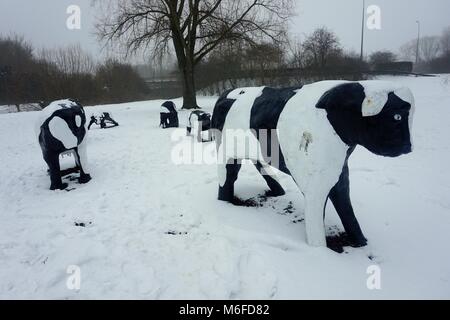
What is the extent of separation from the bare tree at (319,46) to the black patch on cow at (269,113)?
19483 millimetres

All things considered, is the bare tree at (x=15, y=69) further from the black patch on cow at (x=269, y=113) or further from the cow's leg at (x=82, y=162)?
the black patch on cow at (x=269, y=113)

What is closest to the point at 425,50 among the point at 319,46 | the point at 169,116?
the point at 319,46

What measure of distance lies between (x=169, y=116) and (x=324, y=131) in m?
8.70

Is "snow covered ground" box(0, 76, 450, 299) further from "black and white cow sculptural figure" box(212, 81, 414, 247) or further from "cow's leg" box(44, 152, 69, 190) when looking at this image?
"black and white cow sculptural figure" box(212, 81, 414, 247)

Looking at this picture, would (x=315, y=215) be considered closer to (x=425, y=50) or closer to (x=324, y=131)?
(x=324, y=131)

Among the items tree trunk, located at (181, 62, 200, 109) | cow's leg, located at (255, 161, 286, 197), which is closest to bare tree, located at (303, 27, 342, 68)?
tree trunk, located at (181, 62, 200, 109)

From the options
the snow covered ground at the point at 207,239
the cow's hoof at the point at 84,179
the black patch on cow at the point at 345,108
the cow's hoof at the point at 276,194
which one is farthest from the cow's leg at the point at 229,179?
the cow's hoof at the point at 84,179

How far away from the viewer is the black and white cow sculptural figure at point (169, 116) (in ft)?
34.0

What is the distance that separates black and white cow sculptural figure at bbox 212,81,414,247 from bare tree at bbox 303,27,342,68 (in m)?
19.6

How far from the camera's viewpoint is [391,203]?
3729 mm
